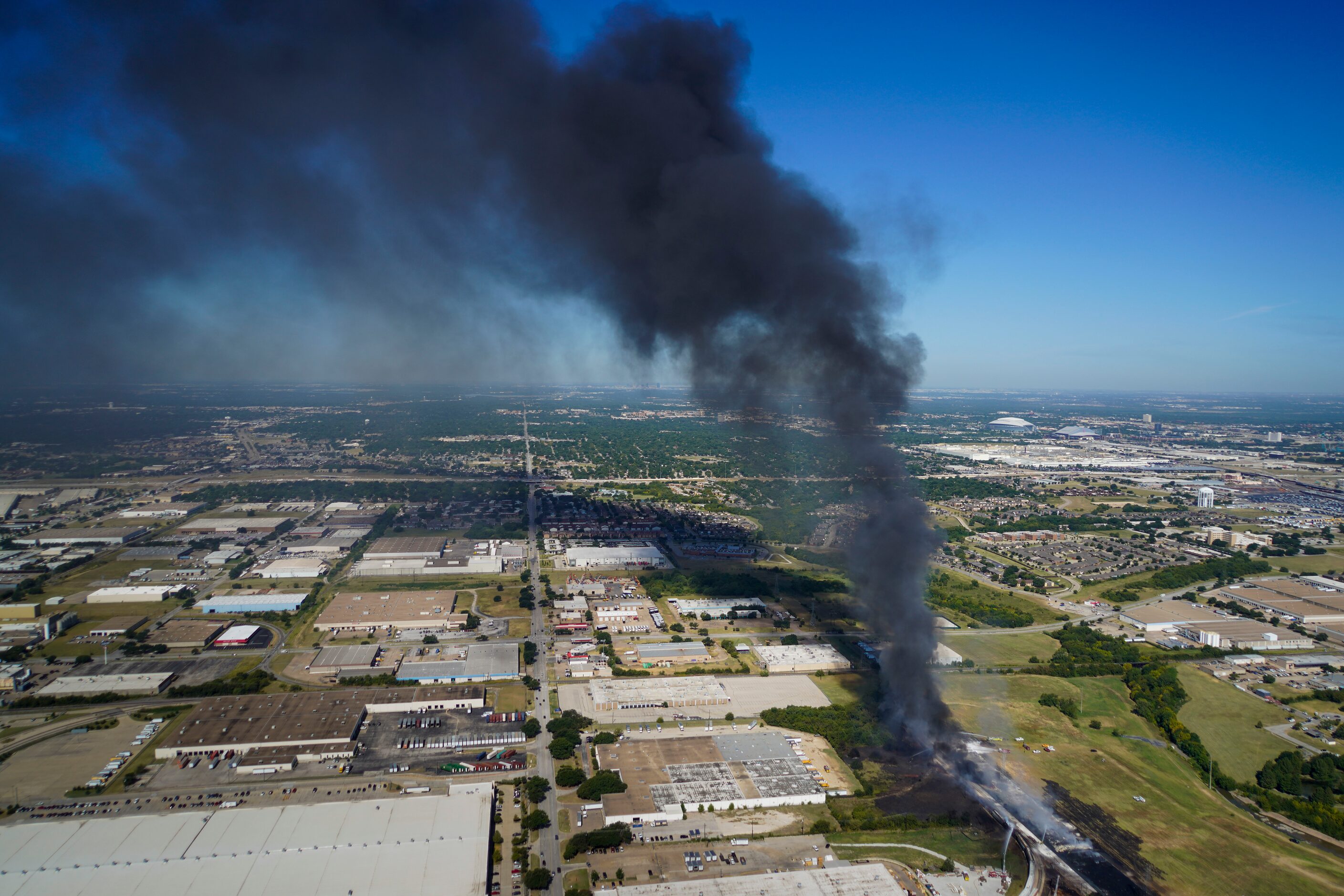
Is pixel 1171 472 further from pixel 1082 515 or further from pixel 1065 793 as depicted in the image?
pixel 1065 793

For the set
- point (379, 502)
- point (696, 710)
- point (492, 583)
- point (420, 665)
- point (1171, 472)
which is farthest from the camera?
point (1171, 472)

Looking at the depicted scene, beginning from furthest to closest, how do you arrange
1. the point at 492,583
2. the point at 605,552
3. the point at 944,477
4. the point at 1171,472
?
the point at 1171,472 < the point at 944,477 < the point at 605,552 < the point at 492,583

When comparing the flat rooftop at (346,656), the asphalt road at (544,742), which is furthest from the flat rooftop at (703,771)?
the flat rooftop at (346,656)

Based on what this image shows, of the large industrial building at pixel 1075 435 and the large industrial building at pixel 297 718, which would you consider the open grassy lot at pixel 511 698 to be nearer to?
the large industrial building at pixel 297 718

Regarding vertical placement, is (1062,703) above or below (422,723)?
below

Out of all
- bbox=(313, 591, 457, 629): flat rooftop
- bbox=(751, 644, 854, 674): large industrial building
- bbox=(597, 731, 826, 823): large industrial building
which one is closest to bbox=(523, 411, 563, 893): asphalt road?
bbox=(597, 731, 826, 823): large industrial building

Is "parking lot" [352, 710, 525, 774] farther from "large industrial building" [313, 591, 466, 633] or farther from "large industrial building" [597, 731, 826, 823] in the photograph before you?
"large industrial building" [313, 591, 466, 633]

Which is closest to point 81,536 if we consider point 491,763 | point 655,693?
point 491,763

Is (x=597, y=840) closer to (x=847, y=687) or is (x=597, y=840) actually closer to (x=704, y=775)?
(x=704, y=775)

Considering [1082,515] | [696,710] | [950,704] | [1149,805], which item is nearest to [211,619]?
[696,710]
